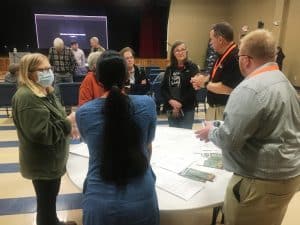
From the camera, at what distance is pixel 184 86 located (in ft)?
10.7

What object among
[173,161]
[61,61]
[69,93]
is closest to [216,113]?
[173,161]

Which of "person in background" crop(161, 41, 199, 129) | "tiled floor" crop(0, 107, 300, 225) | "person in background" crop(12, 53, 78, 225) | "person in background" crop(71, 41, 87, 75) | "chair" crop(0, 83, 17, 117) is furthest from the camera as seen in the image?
"person in background" crop(71, 41, 87, 75)

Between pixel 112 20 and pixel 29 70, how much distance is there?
1001 centimetres

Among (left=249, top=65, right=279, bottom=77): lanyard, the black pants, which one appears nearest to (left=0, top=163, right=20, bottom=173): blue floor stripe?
the black pants

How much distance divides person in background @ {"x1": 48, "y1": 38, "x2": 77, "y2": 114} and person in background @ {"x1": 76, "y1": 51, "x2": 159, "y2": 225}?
509 cm

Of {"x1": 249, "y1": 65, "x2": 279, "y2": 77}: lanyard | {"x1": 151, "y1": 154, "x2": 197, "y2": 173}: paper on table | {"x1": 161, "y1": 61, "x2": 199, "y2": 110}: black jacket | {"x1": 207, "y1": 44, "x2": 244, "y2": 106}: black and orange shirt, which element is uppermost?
{"x1": 249, "y1": 65, "x2": 279, "y2": 77}: lanyard

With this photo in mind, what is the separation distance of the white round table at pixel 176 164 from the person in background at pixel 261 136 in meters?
0.18

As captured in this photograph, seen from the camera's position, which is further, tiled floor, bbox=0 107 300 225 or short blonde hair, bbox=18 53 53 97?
tiled floor, bbox=0 107 300 225

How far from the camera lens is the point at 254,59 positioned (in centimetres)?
145

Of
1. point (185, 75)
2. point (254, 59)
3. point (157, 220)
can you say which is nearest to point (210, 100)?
point (185, 75)

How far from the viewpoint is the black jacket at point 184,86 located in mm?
3258

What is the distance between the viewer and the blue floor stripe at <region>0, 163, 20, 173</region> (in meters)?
3.47

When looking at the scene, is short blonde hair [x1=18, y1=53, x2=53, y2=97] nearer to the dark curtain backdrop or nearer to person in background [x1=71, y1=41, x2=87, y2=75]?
person in background [x1=71, y1=41, x2=87, y2=75]

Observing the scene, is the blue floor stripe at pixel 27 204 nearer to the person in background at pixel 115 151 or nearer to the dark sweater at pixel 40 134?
the dark sweater at pixel 40 134
